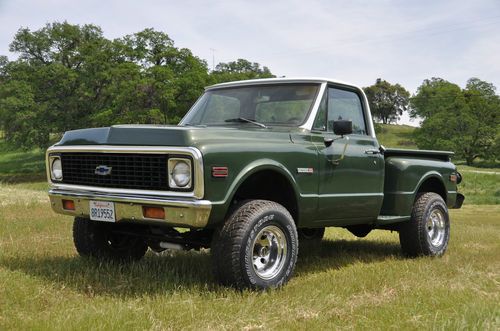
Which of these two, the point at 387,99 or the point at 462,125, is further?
the point at 387,99

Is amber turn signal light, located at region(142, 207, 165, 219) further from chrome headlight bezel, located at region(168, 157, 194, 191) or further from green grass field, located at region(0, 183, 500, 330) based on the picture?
green grass field, located at region(0, 183, 500, 330)

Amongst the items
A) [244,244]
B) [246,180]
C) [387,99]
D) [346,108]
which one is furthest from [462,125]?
[244,244]

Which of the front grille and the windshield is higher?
the windshield

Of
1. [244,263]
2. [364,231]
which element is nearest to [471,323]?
Answer: [244,263]

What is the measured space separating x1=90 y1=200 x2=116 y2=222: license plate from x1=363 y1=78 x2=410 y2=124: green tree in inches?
4146

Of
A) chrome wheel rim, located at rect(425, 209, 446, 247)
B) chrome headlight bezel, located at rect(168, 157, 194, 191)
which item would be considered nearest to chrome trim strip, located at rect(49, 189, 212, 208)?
chrome headlight bezel, located at rect(168, 157, 194, 191)

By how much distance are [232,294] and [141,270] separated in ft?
3.92

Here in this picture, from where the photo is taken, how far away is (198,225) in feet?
13.9

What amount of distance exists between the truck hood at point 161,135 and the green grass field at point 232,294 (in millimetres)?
1173

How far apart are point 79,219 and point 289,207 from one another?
7.02ft

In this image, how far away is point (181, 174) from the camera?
14.1 feet

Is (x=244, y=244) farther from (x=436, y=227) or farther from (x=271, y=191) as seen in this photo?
(x=436, y=227)

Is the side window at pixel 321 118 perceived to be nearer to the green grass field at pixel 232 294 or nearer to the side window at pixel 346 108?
the side window at pixel 346 108

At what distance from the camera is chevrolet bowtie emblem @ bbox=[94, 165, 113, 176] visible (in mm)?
4723
